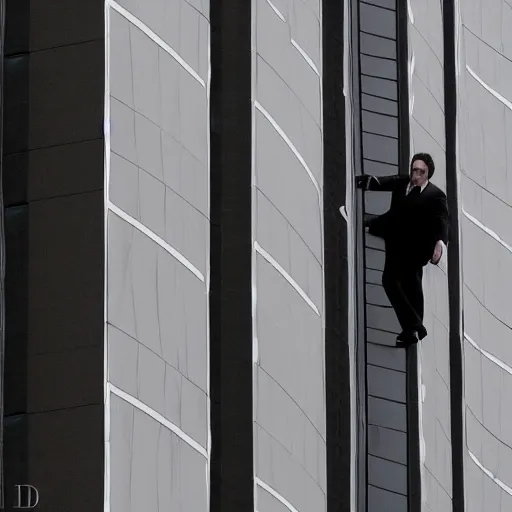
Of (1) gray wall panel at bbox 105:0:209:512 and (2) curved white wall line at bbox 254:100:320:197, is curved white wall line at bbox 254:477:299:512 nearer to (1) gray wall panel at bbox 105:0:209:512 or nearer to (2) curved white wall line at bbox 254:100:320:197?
(1) gray wall panel at bbox 105:0:209:512

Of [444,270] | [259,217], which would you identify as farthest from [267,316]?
[444,270]

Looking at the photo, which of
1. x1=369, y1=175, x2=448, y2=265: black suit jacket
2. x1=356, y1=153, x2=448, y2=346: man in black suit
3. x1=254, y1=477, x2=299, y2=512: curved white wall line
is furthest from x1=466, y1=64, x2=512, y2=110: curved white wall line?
x1=254, y1=477, x2=299, y2=512: curved white wall line

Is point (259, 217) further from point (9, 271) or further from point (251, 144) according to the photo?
point (9, 271)

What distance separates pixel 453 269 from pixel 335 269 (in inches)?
151

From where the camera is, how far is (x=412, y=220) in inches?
1163

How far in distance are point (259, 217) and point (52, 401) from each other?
13.7ft

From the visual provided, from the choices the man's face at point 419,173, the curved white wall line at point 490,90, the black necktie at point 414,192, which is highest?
the curved white wall line at point 490,90

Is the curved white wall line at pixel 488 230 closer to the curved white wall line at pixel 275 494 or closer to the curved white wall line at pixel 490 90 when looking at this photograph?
the curved white wall line at pixel 490 90

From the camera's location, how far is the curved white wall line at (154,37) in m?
26.0

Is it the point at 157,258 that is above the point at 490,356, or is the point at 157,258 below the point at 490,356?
below

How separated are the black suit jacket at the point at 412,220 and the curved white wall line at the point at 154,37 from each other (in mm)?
3134

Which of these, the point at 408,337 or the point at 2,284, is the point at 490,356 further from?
the point at 2,284

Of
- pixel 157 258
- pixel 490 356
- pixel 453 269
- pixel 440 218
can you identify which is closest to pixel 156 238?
pixel 157 258

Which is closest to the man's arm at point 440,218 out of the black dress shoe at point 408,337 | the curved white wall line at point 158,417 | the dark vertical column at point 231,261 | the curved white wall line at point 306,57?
the black dress shoe at point 408,337
